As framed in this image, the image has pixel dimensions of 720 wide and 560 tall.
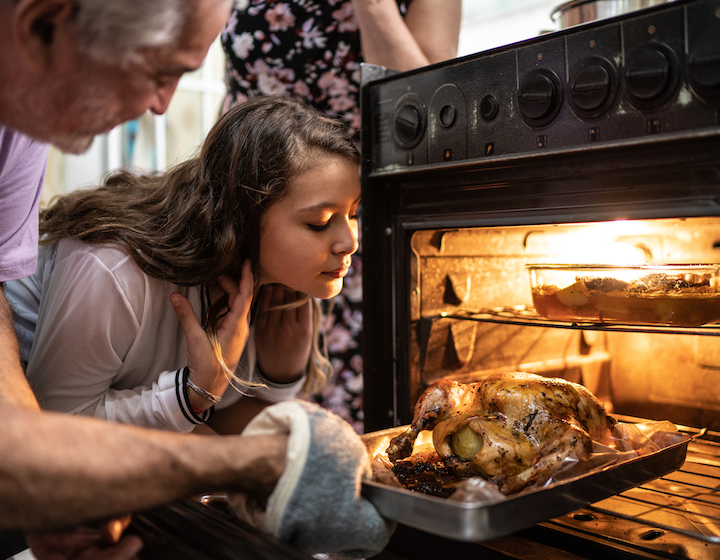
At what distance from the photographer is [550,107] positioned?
92 centimetres

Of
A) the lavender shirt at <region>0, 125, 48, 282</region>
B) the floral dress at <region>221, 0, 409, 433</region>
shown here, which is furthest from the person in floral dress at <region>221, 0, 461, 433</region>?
the lavender shirt at <region>0, 125, 48, 282</region>

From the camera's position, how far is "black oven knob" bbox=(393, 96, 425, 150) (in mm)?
1106

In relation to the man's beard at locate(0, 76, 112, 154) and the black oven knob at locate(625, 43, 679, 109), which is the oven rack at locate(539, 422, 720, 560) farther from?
the man's beard at locate(0, 76, 112, 154)

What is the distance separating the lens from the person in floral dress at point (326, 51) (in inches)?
61.5

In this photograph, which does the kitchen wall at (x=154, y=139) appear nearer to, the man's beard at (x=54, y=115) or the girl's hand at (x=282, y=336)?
the girl's hand at (x=282, y=336)

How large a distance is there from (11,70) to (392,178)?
66cm

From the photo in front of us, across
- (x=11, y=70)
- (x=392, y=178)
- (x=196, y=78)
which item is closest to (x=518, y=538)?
(x=392, y=178)

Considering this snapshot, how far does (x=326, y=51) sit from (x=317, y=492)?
4.11ft

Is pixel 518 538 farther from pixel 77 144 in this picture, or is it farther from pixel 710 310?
pixel 77 144

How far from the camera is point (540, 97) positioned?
931 mm

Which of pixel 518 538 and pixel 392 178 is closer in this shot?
pixel 518 538

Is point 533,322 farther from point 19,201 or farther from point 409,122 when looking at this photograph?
point 19,201

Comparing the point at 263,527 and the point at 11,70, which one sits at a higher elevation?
the point at 11,70

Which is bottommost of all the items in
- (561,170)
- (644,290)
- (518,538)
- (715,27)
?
(518,538)
